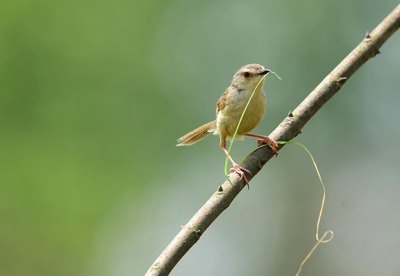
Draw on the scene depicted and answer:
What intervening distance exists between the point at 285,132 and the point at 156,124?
719 inches

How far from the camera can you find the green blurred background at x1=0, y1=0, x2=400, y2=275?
19.5m

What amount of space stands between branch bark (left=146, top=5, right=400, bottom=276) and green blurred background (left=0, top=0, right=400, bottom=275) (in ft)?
50.3

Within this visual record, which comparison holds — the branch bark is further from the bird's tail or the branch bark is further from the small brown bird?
the bird's tail

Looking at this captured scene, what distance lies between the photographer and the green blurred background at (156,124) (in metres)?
19.5

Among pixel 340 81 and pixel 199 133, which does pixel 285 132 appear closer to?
pixel 340 81

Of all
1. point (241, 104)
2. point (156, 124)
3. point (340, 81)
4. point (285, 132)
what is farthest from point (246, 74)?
point (156, 124)

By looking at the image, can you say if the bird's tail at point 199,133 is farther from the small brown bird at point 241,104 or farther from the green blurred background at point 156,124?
the green blurred background at point 156,124

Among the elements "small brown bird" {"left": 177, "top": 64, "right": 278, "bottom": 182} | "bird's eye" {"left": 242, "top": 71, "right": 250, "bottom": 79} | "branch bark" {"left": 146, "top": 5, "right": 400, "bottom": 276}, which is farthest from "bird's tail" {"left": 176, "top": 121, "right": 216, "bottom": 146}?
"branch bark" {"left": 146, "top": 5, "right": 400, "bottom": 276}

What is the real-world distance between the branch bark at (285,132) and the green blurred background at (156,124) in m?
15.3

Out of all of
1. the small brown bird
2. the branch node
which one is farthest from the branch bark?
the small brown bird

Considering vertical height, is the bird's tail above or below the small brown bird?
below

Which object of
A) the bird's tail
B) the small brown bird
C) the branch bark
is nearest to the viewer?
the branch bark

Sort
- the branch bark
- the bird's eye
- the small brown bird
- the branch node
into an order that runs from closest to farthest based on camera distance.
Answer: the branch bark, the branch node, the small brown bird, the bird's eye

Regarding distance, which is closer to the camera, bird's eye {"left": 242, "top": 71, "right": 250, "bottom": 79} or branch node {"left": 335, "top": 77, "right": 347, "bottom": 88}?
branch node {"left": 335, "top": 77, "right": 347, "bottom": 88}
